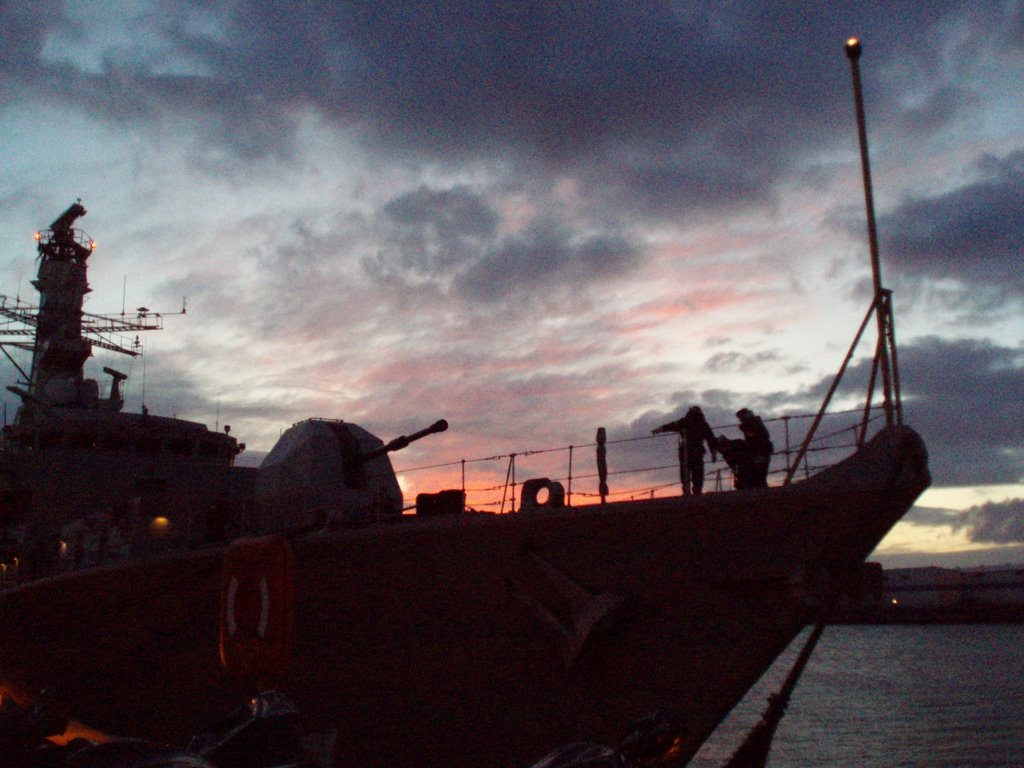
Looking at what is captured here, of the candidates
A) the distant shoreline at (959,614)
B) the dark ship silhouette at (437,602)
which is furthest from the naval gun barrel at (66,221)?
the distant shoreline at (959,614)

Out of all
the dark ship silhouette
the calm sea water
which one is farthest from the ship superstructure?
the calm sea water

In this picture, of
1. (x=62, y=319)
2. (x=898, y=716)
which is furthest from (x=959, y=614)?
(x=62, y=319)

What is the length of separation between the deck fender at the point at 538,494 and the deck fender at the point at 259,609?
8.56ft

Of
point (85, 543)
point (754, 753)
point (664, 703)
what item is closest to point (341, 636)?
point (664, 703)

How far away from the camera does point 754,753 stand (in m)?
8.69

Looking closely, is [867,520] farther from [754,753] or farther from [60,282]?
[60,282]

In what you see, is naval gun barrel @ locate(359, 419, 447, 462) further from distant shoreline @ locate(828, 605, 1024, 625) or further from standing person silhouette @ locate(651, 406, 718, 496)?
distant shoreline @ locate(828, 605, 1024, 625)

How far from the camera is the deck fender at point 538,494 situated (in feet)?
32.1

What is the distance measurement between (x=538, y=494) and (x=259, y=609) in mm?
3237

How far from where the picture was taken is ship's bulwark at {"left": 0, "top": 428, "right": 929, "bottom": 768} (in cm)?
808

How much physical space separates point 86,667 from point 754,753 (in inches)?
422

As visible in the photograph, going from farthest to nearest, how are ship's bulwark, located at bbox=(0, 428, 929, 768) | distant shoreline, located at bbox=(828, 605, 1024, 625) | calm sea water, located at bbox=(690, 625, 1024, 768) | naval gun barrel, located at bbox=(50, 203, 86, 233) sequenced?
distant shoreline, located at bbox=(828, 605, 1024, 625) → naval gun barrel, located at bbox=(50, 203, 86, 233) → calm sea water, located at bbox=(690, 625, 1024, 768) → ship's bulwark, located at bbox=(0, 428, 929, 768)

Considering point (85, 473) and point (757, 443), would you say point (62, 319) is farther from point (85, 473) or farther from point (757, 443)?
point (757, 443)

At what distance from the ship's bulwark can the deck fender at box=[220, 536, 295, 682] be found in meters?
0.66
